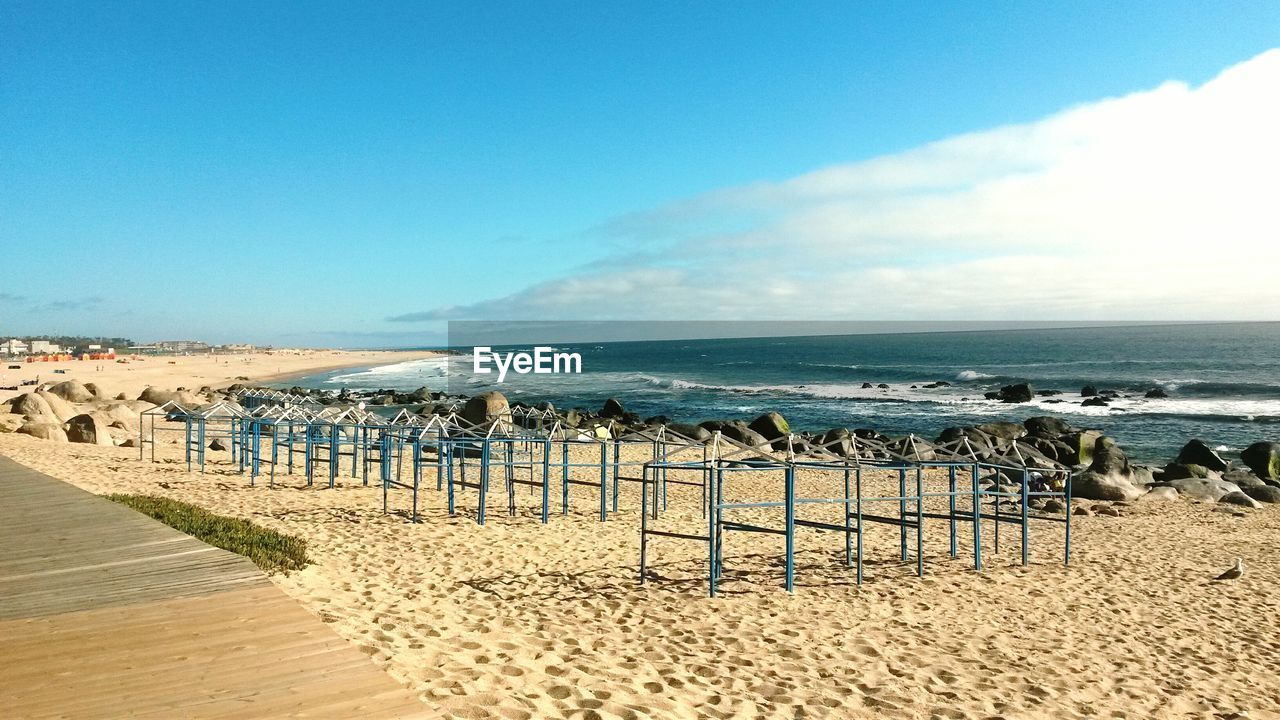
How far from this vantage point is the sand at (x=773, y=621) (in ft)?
21.1

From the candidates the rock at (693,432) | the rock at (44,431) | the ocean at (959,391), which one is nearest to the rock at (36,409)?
the rock at (44,431)

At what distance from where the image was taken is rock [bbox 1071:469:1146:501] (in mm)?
19531

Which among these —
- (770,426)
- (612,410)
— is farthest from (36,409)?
(770,426)

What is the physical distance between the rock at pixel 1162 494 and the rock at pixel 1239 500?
103 centimetres

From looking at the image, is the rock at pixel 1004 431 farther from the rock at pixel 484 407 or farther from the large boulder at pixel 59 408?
the large boulder at pixel 59 408

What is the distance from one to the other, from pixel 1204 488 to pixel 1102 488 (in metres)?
3.61

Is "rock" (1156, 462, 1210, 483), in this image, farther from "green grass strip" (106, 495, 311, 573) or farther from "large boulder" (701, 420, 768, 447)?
"green grass strip" (106, 495, 311, 573)

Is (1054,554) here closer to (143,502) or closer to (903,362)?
(143,502)

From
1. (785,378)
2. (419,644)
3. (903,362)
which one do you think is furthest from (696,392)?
(419,644)

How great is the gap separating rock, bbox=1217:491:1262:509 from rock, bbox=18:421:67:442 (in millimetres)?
30729

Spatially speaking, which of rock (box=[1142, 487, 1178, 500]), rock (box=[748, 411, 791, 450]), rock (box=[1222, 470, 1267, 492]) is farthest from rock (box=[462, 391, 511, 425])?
rock (box=[1222, 470, 1267, 492])

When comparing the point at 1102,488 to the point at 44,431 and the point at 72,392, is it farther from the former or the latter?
the point at 72,392

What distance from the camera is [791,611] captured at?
912 centimetres

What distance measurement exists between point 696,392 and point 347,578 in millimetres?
52174
